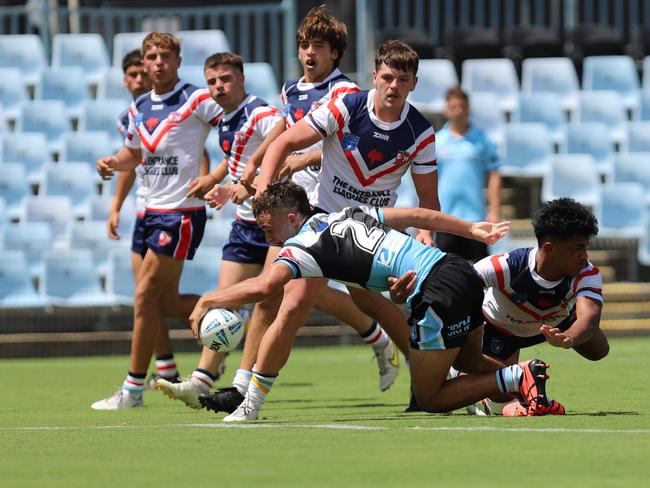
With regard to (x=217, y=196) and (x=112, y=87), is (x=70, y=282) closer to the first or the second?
(x=112, y=87)

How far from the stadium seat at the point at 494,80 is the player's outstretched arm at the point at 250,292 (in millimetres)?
11563

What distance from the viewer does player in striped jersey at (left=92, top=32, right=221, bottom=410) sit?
9.62m

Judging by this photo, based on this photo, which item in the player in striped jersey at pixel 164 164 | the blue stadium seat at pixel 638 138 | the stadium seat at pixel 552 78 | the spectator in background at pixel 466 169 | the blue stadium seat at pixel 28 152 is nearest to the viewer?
the player in striped jersey at pixel 164 164

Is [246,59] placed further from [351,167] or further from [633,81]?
[351,167]

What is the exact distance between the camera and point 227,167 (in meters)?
9.58

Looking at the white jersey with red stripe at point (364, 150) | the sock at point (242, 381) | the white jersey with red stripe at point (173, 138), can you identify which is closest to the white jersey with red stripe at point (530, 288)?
the white jersey with red stripe at point (364, 150)

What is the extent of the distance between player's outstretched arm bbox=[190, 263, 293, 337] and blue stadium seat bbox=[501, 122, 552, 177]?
10258mm

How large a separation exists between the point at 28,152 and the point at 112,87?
151 centimetres

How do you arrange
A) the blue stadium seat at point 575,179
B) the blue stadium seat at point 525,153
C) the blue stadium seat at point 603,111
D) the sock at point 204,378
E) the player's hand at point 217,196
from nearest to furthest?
the player's hand at point 217,196, the sock at point 204,378, the blue stadium seat at point 575,179, the blue stadium seat at point 525,153, the blue stadium seat at point 603,111

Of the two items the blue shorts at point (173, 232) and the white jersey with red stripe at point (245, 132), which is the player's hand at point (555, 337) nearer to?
the white jersey with red stripe at point (245, 132)

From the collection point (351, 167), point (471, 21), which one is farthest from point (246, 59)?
point (351, 167)

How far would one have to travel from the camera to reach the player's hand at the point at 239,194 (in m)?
7.73

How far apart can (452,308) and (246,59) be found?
13.1m

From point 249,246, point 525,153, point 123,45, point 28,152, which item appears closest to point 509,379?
point 249,246
